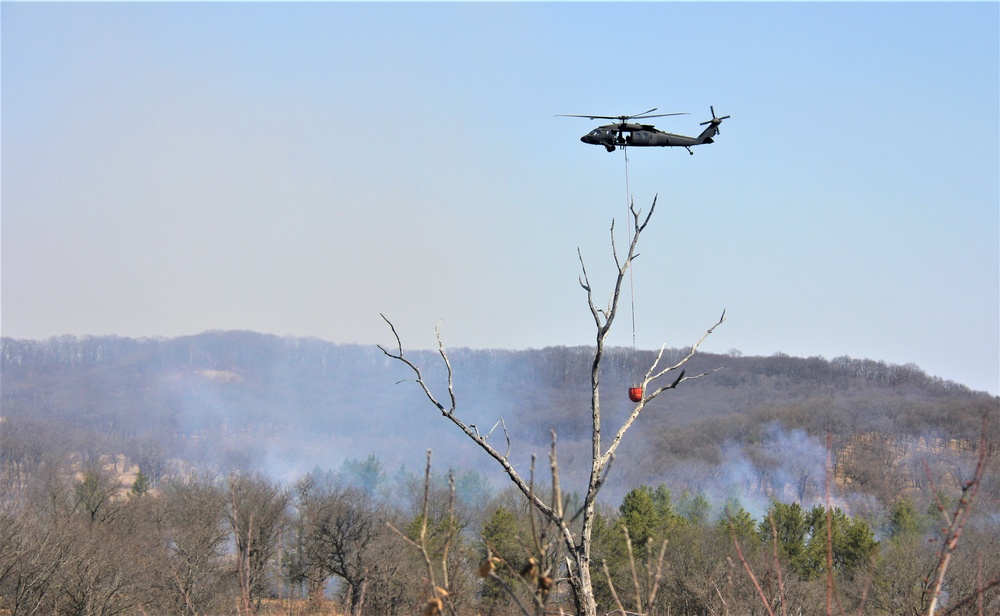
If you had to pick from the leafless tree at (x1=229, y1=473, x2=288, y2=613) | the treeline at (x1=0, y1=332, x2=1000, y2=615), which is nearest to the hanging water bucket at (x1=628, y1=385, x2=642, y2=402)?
the treeline at (x1=0, y1=332, x2=1000, y2=615)

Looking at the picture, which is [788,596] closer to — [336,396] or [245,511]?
[245,511]

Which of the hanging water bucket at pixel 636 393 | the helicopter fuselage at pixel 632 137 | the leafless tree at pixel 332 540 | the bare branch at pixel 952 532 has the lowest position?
the leafless tree at pixel 332 540

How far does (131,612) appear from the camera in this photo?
31.5 m

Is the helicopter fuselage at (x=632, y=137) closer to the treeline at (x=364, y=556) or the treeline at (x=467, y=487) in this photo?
the treeline at (x=467, y=487)

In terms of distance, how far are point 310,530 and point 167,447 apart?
358 ft

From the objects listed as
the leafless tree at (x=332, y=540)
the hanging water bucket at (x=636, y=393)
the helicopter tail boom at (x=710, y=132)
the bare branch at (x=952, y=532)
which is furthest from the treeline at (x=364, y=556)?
the bare branch at (x=952, y=532)

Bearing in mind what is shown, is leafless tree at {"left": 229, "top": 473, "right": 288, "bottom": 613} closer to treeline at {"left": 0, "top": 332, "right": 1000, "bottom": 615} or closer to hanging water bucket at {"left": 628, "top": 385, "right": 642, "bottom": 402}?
treeline at {"left": 0, "top": 332, "right": 1000, "bottom": 615}

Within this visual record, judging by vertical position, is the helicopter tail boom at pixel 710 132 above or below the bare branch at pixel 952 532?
above

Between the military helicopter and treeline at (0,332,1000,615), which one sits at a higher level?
the military helicopter

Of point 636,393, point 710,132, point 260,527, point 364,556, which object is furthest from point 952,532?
point 260,527

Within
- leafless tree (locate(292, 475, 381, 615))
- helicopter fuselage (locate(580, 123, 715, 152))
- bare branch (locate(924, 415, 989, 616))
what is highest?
helicopter fuselage (locate(580, 123, 715, 152))

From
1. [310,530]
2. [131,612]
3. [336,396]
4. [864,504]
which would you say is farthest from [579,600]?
[336,396]

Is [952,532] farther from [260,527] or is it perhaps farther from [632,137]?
[260,527]

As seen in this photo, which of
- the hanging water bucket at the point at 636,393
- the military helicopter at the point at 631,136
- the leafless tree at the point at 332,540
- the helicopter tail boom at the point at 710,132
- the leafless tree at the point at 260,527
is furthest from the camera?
the leafless tree at the point at 332,540
